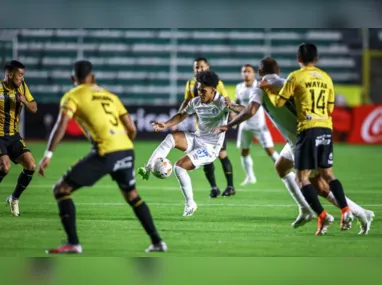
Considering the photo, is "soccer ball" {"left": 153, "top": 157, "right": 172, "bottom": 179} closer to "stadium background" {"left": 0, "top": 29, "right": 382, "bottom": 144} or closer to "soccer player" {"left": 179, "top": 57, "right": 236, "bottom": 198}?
"soccer player" {"left": 179, "top": 57, "right": 236, "bottom": 198}

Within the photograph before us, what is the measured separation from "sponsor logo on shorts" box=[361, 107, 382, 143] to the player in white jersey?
1818 centimetres

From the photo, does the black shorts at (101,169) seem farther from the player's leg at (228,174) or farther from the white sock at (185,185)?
the player's leg at (228,174)

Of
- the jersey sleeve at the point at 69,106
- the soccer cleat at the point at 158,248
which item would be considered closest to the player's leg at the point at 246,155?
the soccer cleat at the point at 158,248

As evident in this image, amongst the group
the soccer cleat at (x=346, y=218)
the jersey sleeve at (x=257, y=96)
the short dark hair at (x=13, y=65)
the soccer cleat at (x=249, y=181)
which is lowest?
the soccer cleat at (x=249, y=181)

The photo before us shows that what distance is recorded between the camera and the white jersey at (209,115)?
13.5 m

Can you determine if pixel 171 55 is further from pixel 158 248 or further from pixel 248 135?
pixel 158 248

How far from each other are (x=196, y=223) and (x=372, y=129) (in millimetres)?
18829

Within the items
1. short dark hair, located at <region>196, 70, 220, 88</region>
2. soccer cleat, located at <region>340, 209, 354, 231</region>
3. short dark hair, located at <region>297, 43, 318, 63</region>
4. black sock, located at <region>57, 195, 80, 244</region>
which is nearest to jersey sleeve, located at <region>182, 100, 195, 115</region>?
short dark hair, located at <region>196, 70, 220, 88</region>

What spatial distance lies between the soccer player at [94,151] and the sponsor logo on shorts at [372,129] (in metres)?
20.9

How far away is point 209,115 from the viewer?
44.7 feet

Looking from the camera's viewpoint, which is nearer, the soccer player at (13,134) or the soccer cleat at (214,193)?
the soccer player at (13,134)

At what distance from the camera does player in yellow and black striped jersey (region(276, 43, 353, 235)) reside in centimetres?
1091

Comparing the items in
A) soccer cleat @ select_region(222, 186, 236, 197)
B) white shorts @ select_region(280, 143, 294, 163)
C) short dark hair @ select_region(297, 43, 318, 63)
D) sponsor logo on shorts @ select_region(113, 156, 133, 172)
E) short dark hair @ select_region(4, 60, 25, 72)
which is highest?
short dark hair @ select_region(297, 43, 318, 63)
